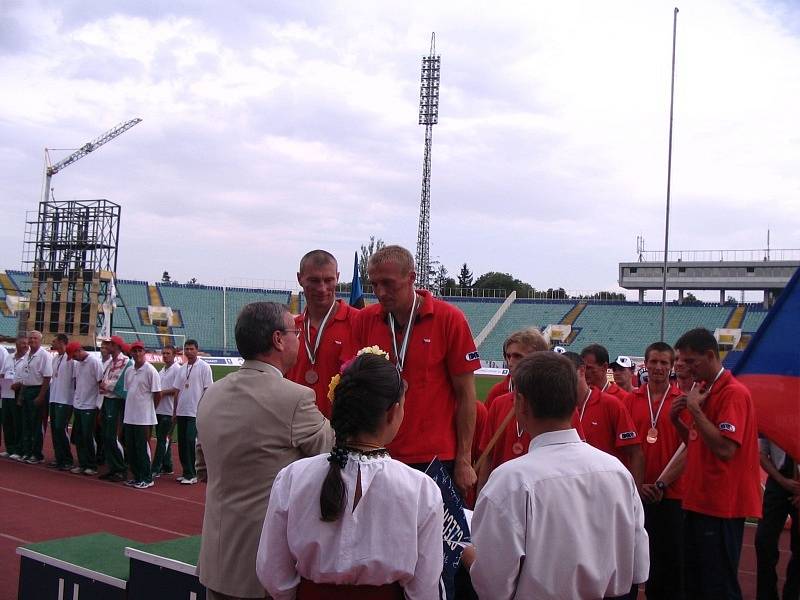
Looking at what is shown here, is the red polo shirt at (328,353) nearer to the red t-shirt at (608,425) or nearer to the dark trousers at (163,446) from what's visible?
the red t-shirt at (608,425)

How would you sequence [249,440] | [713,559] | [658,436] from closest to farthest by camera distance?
[249,440], [713,559], [658,436]

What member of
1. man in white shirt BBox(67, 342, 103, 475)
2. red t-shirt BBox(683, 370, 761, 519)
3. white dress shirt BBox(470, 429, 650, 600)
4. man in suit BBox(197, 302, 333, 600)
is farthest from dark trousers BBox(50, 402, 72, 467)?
white dress shirt BBox(470, 429, 650, 600)

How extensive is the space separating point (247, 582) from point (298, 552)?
3.16 feet

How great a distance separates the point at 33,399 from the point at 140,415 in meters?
3.03

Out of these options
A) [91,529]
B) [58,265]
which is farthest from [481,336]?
[91,529]

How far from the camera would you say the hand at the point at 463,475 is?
3.88 meters

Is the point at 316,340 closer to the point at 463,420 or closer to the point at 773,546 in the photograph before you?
the point at 463,420

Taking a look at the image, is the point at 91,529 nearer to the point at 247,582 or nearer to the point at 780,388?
the point at 247,582

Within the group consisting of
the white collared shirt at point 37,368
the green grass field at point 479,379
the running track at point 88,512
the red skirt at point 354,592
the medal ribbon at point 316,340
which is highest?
the medal ribbon at point 316,340

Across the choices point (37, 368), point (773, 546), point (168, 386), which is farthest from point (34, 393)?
point (773, 546)

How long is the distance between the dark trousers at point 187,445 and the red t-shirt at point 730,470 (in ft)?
26.2

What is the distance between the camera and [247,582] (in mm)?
3125

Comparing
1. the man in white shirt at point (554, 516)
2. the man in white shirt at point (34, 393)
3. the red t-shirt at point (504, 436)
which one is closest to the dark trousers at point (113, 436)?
the man in white shirt at point (34, 393)

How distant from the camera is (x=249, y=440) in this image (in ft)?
10.1
